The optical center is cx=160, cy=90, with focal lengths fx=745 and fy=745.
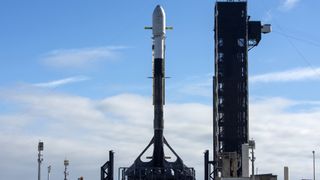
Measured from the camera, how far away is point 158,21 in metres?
102

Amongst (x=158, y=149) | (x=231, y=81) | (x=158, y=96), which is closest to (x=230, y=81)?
(x=231, y=81)

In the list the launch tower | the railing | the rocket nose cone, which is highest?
the rocket nose cone

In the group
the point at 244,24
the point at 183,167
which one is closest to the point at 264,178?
the point at 183,167

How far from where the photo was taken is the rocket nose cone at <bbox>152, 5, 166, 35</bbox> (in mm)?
101688

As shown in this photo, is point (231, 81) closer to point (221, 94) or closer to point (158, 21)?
point (221, 94)

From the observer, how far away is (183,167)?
3959 inches

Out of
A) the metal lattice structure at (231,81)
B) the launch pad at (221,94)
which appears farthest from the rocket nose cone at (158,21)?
the metal lattice structure at (231,81)

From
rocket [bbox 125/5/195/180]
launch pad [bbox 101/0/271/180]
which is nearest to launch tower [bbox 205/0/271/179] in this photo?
launch pad [bbox 101/0/271/180]

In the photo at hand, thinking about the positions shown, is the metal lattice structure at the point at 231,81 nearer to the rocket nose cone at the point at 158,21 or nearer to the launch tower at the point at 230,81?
the launch tower at the point at 230,81

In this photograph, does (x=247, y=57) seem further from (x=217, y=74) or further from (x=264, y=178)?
(x=264, y=178)

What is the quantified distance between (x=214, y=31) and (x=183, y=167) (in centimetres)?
2011

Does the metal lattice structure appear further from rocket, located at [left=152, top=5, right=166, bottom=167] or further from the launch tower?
rocket, located at [left=152, top=5, right=166, bottom=167]

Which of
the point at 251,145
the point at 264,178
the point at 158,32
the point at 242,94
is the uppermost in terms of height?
the point at 158,32

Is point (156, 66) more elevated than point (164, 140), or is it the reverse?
point (156, 66)
